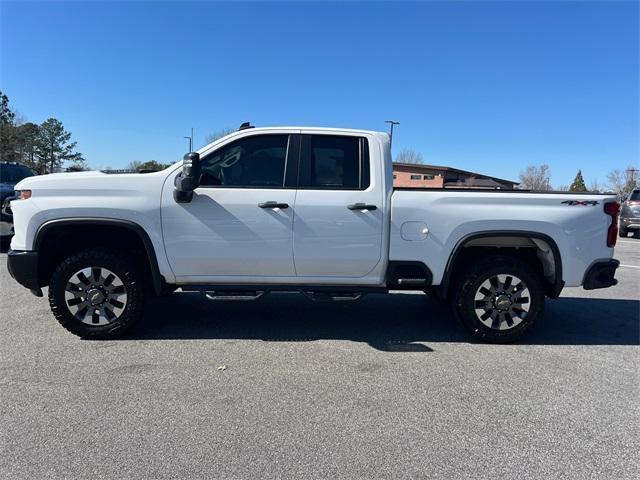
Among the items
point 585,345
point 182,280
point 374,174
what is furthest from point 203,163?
point 585,345

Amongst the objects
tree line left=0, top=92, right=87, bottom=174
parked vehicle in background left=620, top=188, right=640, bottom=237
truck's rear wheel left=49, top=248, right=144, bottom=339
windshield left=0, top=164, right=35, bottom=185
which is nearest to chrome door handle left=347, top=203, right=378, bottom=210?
truck's rear wheel left=49, top=248, right=144, bottom=339

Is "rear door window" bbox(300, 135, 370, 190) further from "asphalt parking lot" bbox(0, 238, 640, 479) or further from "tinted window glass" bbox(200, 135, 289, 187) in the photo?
"asphalt parking lot" bbox(0, 238, 640, 479)

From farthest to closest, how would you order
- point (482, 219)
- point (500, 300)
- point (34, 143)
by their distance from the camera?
point (34, 143) → point (500, 300) → point (482, 219)

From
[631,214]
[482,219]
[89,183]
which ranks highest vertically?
[631,214]

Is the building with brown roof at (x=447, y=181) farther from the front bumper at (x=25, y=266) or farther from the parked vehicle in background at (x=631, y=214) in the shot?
the parked vehicle in background at (x=631, y=214)

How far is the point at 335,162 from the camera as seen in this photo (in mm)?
4797

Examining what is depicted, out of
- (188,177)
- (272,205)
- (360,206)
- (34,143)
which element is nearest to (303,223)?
(272,205)

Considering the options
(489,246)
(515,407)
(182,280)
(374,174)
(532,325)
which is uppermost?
(374,174)

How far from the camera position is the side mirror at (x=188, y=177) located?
4363 mm

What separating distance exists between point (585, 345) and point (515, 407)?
6.51 feet

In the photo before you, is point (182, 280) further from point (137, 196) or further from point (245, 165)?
point (245, 165)

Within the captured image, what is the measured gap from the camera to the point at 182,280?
4.72 meters

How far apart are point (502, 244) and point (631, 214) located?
16.8 metres

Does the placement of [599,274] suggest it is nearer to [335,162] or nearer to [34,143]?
[335,162]
